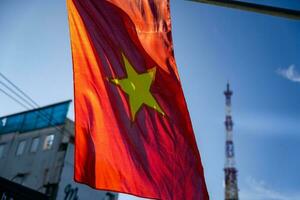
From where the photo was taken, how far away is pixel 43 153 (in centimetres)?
2989

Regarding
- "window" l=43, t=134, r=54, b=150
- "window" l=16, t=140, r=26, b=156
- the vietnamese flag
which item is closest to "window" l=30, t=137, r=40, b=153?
"window" l=43, t=134, r=54, b=150

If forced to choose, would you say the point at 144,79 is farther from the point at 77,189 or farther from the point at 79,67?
the point at 77,189

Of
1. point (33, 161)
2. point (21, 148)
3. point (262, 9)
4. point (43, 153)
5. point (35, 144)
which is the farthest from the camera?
point (21, 148)

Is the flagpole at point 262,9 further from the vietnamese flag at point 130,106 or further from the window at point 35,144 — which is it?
the window at point 35,144

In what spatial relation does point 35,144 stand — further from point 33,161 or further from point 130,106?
point 130,106

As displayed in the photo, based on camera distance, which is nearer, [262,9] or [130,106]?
[262,9]

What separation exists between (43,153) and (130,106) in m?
26.7

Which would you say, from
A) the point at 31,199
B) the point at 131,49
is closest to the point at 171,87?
the point at 131,49

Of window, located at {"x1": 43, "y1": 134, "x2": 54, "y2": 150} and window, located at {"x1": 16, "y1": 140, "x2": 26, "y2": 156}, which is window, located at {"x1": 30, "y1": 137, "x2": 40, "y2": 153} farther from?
window, located at {"x1": 16, "y1": 140, "x2": 26, "y2": 156}

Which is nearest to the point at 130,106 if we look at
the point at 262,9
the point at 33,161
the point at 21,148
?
the point at 262,9

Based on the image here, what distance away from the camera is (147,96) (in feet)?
17.2

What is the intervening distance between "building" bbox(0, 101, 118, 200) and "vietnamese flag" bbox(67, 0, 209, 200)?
22.7m

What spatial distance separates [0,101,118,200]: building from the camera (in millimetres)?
27453

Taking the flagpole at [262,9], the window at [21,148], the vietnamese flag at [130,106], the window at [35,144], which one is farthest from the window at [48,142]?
the flagpole at [262,9]
